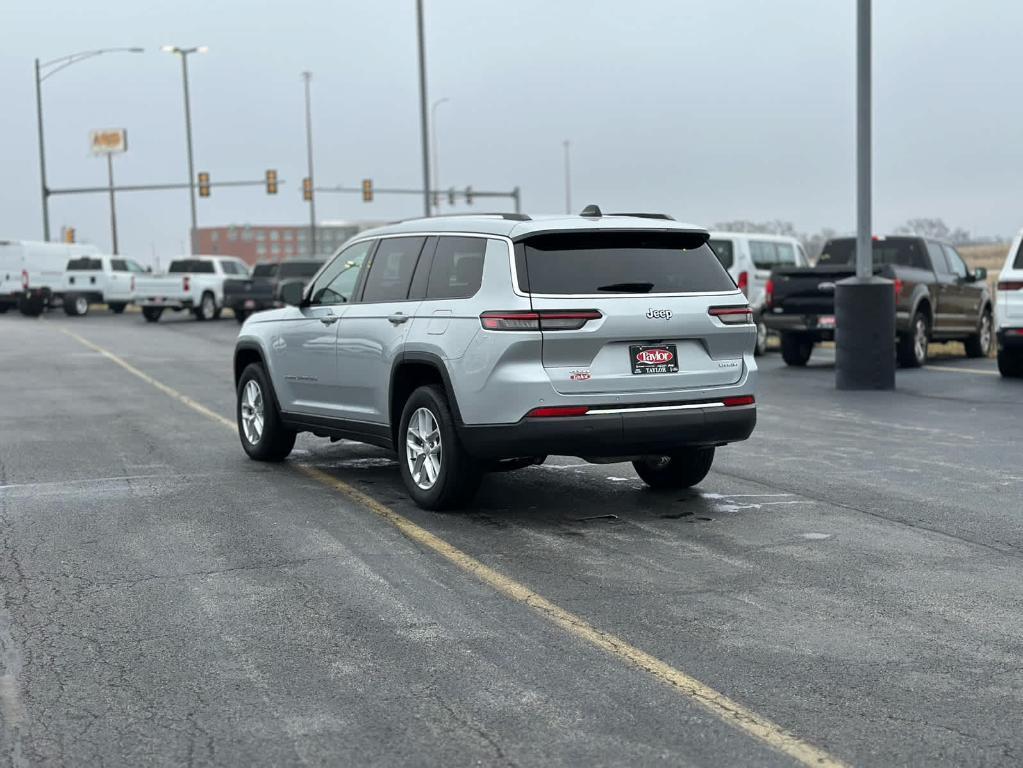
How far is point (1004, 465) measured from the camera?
10508 mm

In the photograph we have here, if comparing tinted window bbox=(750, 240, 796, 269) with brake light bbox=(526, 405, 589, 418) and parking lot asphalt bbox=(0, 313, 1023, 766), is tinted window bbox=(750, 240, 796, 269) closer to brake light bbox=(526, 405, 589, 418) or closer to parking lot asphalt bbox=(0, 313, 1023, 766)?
parking lot asphalt bbox=(0, 313, 1023, 766)

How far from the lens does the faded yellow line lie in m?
4.38

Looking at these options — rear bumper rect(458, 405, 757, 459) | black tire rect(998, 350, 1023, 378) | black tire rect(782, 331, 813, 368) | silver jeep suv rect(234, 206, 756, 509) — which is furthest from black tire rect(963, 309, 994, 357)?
rear bumper rect(458, 405, 757, 459)

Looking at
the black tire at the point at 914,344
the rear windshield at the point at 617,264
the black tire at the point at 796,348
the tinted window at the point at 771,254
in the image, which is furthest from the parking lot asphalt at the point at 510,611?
the tinted window at the point at 771,254

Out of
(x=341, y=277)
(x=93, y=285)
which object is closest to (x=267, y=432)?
(x=341, y=277)

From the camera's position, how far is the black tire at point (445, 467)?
828cm

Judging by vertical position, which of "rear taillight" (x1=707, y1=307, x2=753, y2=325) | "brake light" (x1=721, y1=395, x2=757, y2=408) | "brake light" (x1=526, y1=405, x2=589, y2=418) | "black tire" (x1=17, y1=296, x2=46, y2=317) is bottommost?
"black tire" (x1=17, y1=296, x2=46, y2=317)

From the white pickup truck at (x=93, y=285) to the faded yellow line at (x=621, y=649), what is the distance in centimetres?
4028

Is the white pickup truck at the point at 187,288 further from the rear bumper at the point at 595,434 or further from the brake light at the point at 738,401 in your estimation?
the rear bumper at the point at 595,434

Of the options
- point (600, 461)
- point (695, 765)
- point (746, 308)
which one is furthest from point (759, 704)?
point (746, 308)

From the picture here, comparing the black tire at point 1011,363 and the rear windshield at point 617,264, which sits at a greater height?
the rear windshield at point 617,264

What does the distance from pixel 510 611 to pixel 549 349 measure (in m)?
2.24

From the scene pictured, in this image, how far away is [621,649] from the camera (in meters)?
5.45

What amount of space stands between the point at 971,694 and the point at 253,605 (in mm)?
3106
